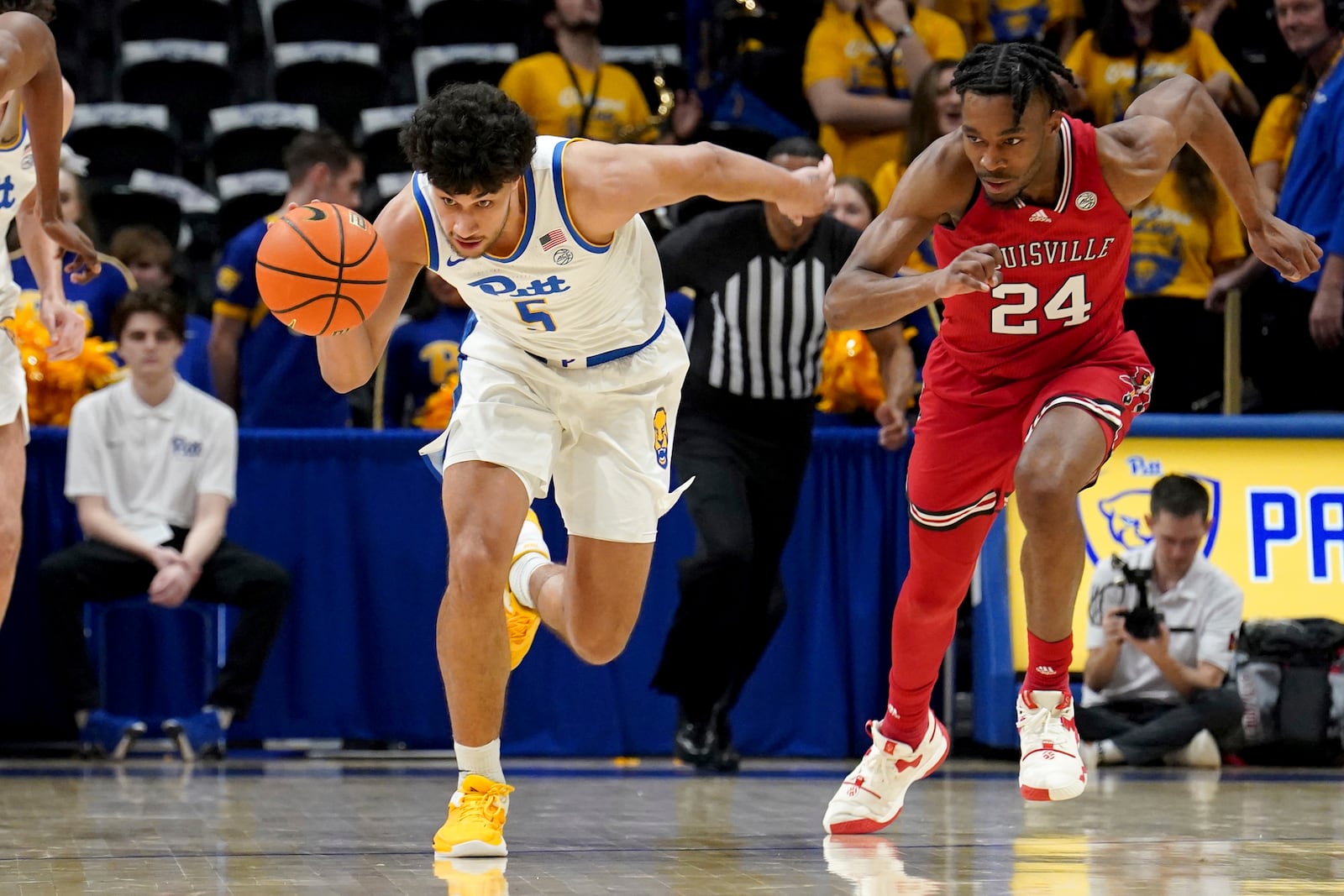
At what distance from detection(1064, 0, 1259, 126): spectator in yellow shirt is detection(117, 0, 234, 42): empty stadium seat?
5.76m

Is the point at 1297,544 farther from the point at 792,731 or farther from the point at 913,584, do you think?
the point at 913,584

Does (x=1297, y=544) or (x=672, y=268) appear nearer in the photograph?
(x=672, y=268)

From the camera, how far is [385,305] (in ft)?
16.0

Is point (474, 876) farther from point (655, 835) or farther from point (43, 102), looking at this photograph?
point (43, 102)

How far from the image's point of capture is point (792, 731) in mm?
7949

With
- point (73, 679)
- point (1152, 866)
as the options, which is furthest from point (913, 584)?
point (73, 679)

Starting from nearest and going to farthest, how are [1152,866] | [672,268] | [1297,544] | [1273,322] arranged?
Result: 1. [1152,866]
2. [672,268]
3. [1297,544]
4. [1273,322]

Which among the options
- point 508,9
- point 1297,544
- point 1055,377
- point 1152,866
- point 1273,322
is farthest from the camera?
point 508,9

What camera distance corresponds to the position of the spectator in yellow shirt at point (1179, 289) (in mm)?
8820

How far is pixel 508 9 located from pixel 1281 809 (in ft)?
25.5

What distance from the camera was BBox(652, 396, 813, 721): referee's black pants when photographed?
23.4ft

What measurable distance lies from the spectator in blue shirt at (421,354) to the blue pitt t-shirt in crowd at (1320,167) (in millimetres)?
4055

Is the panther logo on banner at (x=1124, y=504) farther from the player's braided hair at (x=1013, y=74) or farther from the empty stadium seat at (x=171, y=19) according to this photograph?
the empty stadium seat at (x=171, y=19)

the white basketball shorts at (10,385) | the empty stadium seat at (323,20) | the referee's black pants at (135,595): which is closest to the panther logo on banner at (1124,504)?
the referee's black pants at (135,595)
